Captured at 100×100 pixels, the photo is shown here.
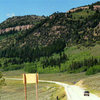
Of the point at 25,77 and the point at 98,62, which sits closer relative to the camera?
the point at 25,77

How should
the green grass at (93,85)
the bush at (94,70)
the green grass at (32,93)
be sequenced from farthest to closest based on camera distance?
the bush at (94,70) < the green grass at (32,93) < the green grass at (93,85)

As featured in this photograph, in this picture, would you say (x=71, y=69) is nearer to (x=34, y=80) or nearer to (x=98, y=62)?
(x=98, y=62)

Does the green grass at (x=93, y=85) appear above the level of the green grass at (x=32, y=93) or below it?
above

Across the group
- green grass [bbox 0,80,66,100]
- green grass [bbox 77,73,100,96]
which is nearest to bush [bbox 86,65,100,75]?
green grass [bbox 0,80,66,100]

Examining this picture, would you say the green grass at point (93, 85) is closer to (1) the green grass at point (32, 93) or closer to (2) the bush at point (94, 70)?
(1) the green grass at point (32, 93)

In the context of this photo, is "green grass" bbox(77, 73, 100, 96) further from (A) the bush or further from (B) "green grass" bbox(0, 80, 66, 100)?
(A) the bush

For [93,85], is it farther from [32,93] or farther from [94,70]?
[94,70]

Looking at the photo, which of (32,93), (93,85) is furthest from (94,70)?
(32,93)

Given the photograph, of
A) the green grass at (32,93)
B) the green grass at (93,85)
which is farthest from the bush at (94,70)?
the green grass at (93,85)

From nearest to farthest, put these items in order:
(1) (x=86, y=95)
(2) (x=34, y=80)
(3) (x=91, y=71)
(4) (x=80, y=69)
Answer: (2) (x=34, y=80) < (1) (x=86, y=95) < (3) (x=91, y=71) < (4) (x=80, y=69)

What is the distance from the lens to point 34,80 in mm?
19062

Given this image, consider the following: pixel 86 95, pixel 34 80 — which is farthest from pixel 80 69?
pixel 34 80

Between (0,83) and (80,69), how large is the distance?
14595 centimetres

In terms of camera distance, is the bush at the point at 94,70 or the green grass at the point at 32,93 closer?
the green grass at the point at 32,93
